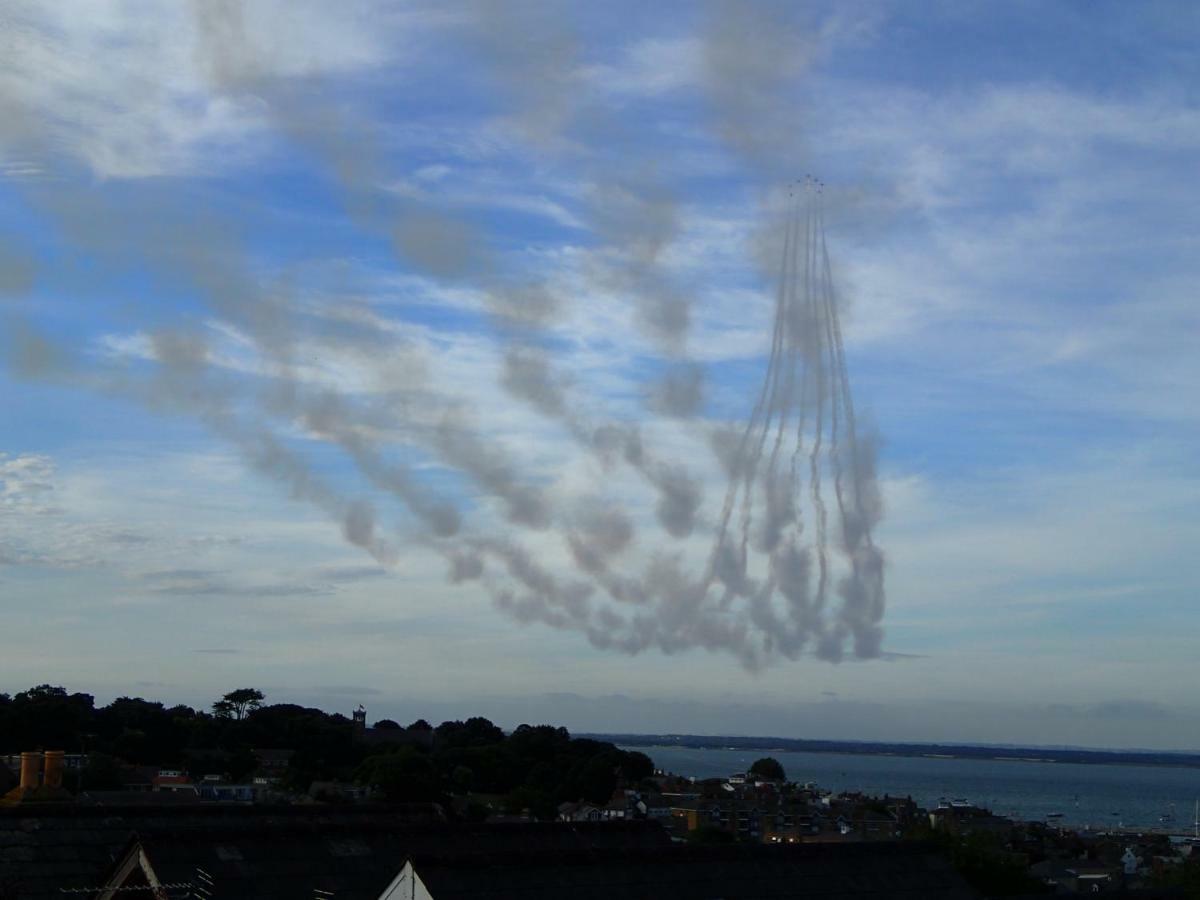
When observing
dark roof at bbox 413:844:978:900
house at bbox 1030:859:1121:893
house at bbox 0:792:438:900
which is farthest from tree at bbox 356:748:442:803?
dark roof at bbox 413:844:978:900

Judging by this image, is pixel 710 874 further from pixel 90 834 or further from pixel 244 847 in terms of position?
pixel 90 834

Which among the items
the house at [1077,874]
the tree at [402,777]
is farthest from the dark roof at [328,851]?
the tree at [402,777]

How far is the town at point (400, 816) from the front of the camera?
79.8 ft

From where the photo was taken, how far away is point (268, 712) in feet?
486

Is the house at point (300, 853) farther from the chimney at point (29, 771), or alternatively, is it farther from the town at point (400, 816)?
the chimney at point (29, 771)

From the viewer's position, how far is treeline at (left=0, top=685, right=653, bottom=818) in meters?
103

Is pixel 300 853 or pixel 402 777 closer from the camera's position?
pixel 300 853

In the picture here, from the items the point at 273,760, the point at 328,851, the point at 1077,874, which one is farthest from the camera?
the point at 273,760

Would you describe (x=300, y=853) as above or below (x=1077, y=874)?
above

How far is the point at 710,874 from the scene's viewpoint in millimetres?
25078

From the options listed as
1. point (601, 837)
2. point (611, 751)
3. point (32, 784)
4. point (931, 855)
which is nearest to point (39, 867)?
point (32, 784)

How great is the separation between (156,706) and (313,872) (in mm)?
124066

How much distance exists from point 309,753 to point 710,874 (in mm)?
113411

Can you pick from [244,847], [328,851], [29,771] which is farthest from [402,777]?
[244,847]
